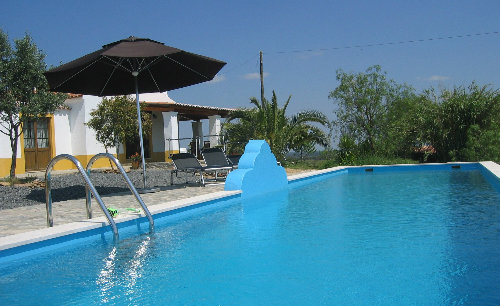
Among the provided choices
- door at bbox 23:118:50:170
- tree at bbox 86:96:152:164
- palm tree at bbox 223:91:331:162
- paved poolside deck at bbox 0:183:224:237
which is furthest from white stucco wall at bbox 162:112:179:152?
paved poolside deck at bbox 0:183:224:237

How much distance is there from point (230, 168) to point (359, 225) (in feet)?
19.3

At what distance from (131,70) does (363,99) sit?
52.4 feet

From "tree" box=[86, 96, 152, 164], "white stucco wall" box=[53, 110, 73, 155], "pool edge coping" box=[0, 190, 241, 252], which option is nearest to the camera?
"pool edge coping" box=[0, 190, 241, 252]

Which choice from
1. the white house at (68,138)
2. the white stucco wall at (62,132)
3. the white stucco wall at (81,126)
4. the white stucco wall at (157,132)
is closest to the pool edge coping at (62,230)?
the white house at (68,138)

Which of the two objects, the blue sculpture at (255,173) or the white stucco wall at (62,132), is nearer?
the blue sculpture at (255,173)

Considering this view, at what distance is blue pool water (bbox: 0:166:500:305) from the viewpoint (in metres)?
4.13

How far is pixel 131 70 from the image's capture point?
11.0 m

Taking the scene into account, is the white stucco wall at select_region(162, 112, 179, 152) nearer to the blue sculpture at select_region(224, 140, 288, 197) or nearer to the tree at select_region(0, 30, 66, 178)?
the tree at select_region(0, 30, 66, 178)

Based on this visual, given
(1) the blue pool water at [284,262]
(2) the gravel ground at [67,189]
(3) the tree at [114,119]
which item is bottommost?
(1) the blue pool water at [284,262]

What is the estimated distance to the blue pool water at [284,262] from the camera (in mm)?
4129

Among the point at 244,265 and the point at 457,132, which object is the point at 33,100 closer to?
the point at 244,265

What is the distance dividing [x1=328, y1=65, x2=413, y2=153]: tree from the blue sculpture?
12.5 m

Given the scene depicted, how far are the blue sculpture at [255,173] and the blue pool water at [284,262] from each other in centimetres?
191

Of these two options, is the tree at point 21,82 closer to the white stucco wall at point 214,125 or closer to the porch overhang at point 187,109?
the porch overhang at point 187,109
